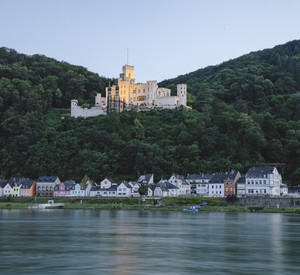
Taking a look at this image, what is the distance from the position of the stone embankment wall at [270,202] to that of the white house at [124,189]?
2177 centimetres

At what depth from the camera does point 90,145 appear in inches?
4181

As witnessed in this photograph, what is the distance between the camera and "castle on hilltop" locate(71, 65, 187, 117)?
124875 mm

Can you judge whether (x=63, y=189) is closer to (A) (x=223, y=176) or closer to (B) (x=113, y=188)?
(B) (x=113, y=188)

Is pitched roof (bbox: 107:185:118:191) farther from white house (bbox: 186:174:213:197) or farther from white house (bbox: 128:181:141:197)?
white house (bbox: 186:174:213:197)

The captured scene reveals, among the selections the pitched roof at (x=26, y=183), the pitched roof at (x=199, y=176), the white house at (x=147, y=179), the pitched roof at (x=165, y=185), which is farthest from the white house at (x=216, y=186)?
the pitched roof at (x=26, y=183)

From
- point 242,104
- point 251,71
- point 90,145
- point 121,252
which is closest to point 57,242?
point 121,252

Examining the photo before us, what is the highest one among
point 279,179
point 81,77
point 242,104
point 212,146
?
point 81,77

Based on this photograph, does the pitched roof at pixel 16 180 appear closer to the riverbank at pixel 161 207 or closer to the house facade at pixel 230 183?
the riverbank at pixel 161 207

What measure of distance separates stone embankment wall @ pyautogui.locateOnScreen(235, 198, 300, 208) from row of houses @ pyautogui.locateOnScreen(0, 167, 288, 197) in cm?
599

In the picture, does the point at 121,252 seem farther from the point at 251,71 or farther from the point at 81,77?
the point at 251,71

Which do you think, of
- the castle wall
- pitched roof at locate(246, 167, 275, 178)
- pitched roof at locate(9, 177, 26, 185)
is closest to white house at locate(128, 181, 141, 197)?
pitched roof at locate(246, 167, 275, 178)

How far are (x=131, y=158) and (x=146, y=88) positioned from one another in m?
36.6

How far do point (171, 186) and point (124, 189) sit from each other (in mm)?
8740

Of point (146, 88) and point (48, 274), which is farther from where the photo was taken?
point (146, 88)
